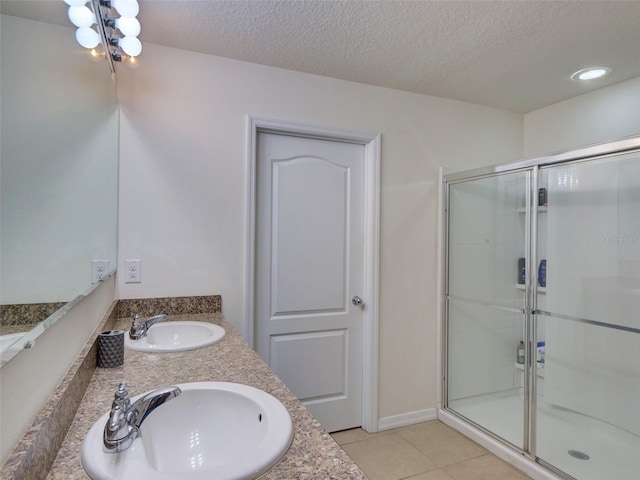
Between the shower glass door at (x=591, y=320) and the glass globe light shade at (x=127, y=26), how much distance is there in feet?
7.25

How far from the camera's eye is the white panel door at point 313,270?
7.66ft

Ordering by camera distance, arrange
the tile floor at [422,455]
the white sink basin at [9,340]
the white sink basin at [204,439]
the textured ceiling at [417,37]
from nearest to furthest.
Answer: the white sink basin at [9,340], the white sink basin at [204,439], the textured ceiling at [417,37], the tile floor at [422,455]

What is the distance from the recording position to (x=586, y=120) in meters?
2.64

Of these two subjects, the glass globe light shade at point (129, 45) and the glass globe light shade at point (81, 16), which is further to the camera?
the glass globe light shade at point (129, 45)

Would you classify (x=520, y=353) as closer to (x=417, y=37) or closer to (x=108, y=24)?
(x=417, y=37)

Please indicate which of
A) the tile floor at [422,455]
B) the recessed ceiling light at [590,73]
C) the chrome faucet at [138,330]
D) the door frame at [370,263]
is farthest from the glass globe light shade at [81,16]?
the recessed ceiling light at [590,73]

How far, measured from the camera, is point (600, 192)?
6.51 ft

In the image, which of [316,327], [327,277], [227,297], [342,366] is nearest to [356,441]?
[342,366]

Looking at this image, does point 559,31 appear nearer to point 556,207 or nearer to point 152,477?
point 556,207

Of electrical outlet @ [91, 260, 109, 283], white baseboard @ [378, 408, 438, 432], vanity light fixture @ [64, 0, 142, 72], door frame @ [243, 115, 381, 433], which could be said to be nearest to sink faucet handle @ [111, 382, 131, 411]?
electrical outlet @ [91, 260, 109, 283]

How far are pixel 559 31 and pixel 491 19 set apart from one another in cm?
38

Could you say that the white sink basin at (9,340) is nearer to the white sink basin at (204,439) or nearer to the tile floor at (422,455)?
the white sink basin at (204,439)

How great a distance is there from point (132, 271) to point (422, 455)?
6.53ft

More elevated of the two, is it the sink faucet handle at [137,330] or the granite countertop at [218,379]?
the sink faucet handle at [137,330]
